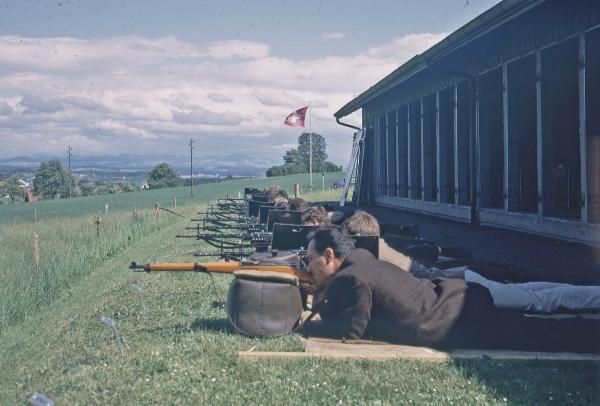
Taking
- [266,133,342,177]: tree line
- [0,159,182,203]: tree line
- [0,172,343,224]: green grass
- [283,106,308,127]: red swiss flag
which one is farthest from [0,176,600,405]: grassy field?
[0,159,182,203]: tree line

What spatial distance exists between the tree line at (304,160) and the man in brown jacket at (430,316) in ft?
300

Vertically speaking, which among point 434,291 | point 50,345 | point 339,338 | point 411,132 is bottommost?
point 50,345

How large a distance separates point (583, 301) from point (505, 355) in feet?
4.08

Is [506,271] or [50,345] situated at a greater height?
[506,271]

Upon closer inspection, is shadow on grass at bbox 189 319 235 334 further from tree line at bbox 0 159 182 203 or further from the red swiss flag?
tree line at bbox 0 159 182 203

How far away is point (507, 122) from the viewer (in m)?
11.7

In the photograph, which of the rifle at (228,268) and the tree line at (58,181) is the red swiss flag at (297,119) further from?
the tree line at (58,181)

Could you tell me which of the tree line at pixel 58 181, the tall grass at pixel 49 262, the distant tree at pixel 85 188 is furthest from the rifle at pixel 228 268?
the distant tree at pixel 85 188

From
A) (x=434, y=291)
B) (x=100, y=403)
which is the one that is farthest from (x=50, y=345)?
(x=434, y=291)

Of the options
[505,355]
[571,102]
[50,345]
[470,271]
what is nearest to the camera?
[505,355]

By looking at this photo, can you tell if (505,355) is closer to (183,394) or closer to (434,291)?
(434,291)

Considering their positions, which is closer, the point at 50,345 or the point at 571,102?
the point at 50,345

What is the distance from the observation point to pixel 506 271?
22.8ft

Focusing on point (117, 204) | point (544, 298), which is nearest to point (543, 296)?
point (544, 298)
